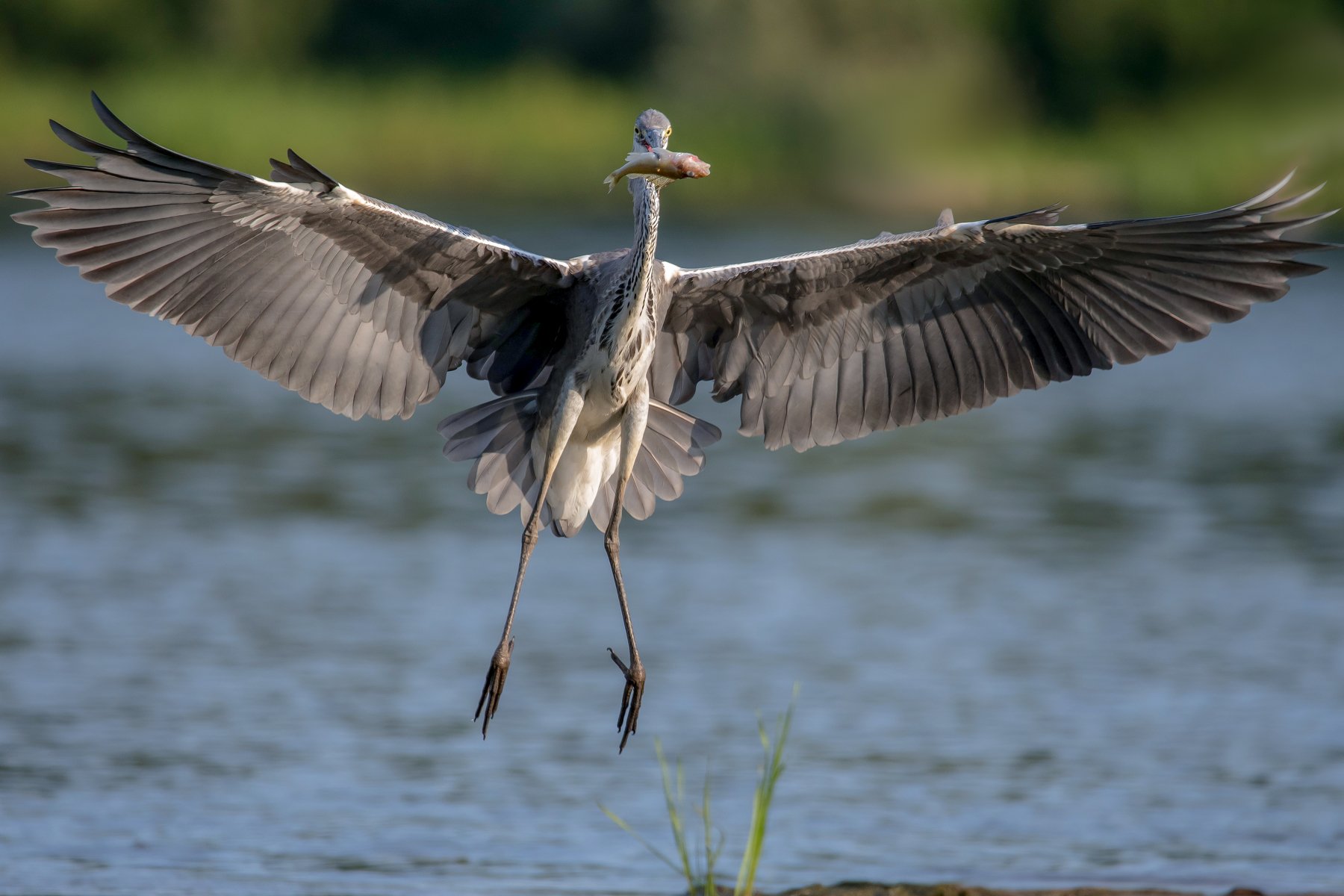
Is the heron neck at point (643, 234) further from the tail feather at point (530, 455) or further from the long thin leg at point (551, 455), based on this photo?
the tail feather at point (530, 455)

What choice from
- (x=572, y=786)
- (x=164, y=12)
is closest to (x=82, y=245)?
(x=572, y=786)

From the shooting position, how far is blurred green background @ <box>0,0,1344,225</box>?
1004 inches

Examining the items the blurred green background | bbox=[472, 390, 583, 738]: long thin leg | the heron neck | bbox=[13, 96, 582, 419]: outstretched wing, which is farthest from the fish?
the blurred green background

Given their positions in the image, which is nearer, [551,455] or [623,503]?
[551,455]

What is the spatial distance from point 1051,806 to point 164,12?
3153 cm

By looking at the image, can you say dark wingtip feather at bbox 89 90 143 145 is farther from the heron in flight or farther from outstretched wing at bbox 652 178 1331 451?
outstretched wing at bbox 652 178 1331 451

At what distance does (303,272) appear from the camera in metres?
7.52

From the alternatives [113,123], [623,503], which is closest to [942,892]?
[623,503]

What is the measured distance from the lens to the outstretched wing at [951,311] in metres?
7.50

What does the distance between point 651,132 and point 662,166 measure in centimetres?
39

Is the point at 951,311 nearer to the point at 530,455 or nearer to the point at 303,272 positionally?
the point at 530,455

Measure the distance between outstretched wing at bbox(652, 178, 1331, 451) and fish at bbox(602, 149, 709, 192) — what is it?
0.92 meters

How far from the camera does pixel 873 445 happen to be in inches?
841

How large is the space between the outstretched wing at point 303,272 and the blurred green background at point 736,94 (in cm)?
1486
